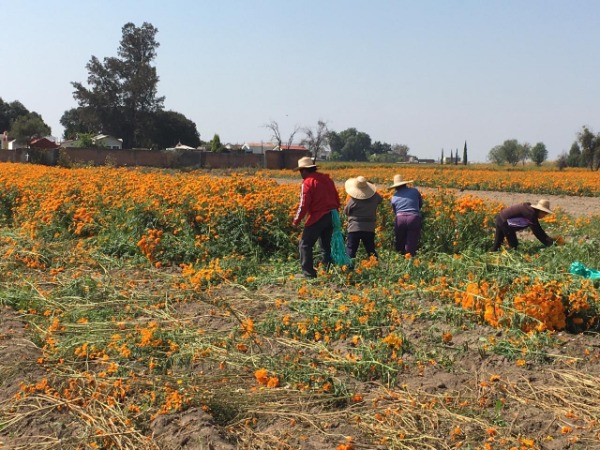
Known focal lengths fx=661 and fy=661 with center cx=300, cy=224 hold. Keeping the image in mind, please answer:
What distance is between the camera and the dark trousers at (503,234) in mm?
8453

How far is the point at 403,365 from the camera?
472 cm

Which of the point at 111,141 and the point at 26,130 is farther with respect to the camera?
the point at 111,141

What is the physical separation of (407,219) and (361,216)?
0.66 metres

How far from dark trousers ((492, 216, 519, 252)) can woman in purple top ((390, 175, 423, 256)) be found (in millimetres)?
986

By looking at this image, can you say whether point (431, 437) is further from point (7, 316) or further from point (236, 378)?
point (7, 316)

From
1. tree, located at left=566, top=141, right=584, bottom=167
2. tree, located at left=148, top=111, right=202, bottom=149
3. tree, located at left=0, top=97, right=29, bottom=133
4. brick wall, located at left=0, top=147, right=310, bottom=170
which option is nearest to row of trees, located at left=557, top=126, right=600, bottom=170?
tree, located at left=566, top=141, right=584, bottom=167

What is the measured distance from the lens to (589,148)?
50.3 m

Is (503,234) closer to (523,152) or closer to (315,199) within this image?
(315,199)

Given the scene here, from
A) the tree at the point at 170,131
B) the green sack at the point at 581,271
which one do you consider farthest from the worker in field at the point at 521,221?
the tree at the point at 170,131

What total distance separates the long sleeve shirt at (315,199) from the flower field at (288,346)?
729 mm

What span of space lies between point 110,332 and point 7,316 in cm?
137

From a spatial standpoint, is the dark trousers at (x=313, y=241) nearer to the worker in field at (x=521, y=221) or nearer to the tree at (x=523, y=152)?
the worker in field at (x=521, y=221)

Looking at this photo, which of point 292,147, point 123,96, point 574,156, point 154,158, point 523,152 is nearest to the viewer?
point 154,158

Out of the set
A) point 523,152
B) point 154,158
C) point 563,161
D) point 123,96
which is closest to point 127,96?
point 123,96
